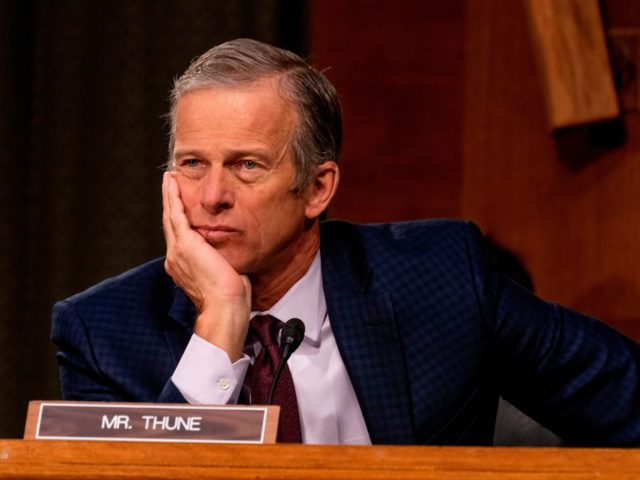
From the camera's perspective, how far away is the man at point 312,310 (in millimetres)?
1732

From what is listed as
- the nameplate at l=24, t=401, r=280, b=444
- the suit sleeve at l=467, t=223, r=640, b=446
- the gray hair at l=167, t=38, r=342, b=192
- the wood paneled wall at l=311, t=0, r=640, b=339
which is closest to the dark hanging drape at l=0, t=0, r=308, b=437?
the wood paneled wall at l=311, t=0, r=640, b=339

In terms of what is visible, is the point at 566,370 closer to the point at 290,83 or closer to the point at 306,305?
the point at 306,305

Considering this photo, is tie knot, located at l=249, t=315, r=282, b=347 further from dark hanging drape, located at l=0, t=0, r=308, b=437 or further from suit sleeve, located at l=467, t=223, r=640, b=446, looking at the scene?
dark hanging drape, located at l=0, t=0, r=308, b=437

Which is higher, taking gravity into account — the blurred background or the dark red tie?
the blurred background

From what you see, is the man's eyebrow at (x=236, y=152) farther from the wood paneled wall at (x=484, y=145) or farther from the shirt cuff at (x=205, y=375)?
the wood paneled wall at (x=484, y=145)

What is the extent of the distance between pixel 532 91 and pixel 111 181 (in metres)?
1.27

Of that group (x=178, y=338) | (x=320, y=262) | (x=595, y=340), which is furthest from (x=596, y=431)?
(x=178, y=338)

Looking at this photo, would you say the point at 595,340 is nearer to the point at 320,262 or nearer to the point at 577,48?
the point at 320,262

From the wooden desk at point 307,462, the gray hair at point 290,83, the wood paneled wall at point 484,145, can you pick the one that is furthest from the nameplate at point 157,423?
the wood paneled wall at point 484,145

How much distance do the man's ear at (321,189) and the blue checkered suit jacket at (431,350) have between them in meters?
0.11

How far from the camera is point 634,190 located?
304 cm

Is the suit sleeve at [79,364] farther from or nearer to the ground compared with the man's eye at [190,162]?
nearer to the ground

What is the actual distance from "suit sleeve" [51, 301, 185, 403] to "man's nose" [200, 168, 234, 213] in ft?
0.95

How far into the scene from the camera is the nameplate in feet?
3.99
